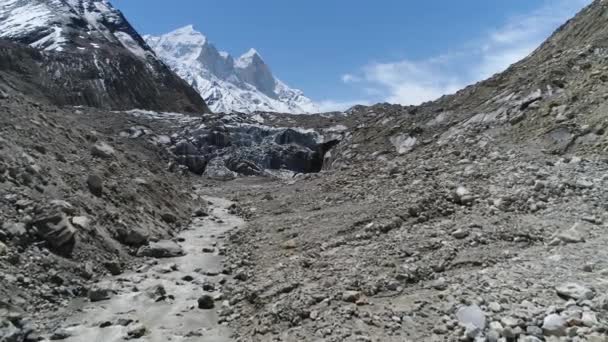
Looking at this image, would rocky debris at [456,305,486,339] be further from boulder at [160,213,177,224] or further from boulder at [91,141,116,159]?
boulder at [91,141,116,159]

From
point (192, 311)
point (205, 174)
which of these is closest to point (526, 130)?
point (192, 311)

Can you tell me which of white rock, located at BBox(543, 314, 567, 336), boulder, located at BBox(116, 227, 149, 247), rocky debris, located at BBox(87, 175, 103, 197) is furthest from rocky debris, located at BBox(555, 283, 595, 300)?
rocky debris, located at BBox(87, 175, 103, 197)

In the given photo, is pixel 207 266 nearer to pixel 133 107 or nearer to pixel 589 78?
pixel 589 78

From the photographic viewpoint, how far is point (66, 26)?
95562 millimetres

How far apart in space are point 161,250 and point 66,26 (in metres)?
95.2

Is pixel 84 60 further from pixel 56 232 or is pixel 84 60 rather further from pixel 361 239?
pixel 361 239

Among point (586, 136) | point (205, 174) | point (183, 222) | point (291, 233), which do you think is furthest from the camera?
point (205, 174)

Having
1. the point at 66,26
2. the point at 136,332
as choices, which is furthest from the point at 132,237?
the point at 66,26

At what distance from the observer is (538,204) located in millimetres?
12086

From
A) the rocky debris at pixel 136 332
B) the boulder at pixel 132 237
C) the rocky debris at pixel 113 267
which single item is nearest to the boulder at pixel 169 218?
the boulder at pixel 132 237

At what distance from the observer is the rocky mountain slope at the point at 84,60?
7444cm

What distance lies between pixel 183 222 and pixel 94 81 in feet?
227

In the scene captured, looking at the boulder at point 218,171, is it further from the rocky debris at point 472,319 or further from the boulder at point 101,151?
the rocky debris at point 472,319

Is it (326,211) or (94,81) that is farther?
(94,81)
